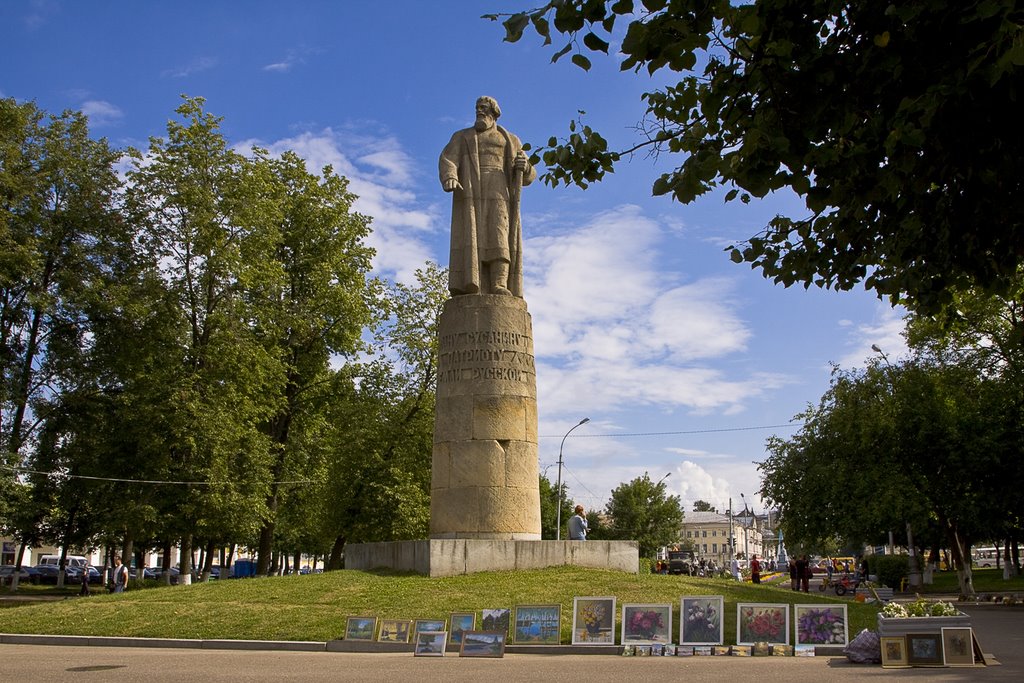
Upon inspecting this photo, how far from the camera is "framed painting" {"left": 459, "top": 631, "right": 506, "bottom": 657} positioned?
1208cm

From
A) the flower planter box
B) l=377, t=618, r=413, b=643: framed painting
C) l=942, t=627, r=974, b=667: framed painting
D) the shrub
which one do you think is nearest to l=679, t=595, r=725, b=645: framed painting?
the flower planter box

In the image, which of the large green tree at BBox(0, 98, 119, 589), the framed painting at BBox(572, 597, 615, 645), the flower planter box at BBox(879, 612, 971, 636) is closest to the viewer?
the flower planter box at BBox(879, 612, 971, 636)

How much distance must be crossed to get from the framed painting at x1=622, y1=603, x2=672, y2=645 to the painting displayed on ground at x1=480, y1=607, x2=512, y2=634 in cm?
150

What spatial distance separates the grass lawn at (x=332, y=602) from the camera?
13914mm

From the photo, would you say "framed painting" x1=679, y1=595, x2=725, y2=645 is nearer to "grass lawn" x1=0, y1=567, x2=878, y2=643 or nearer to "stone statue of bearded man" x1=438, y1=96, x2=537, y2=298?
"grass lawn" x1=0, y1=567, x2=878, y2=643

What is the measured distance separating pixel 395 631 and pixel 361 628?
0.46 meters

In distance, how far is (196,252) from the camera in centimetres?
2948

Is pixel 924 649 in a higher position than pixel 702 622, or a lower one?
lower

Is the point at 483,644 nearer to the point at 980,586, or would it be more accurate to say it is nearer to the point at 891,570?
the point at 891,570

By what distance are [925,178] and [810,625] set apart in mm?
7304

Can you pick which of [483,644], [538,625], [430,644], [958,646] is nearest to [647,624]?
[538,625]

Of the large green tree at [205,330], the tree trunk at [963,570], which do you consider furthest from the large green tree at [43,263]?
the tree trunk at [963,570]

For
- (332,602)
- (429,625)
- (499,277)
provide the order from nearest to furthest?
(429,625), (332,602), (499,277)

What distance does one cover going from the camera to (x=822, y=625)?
12.3 m
